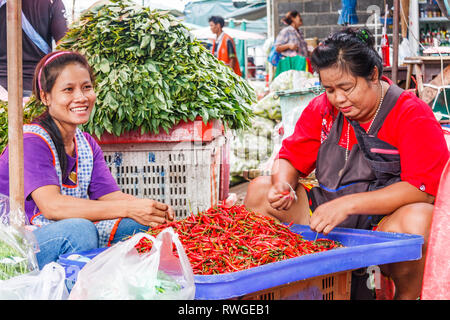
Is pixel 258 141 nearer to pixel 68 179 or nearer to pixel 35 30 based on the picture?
pixel 35 30

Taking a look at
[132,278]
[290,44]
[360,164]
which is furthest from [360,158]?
[290,44]

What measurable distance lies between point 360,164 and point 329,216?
45 centimetres

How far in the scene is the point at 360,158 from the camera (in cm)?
247

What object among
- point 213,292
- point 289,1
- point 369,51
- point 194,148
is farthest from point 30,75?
point 289,1

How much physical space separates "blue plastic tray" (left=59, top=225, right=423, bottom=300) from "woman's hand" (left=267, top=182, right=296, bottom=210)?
0.46m

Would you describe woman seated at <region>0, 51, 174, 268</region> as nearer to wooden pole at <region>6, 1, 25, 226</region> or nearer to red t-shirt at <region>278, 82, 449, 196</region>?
wooden pole at <region>6, 1, 25, 226</region>

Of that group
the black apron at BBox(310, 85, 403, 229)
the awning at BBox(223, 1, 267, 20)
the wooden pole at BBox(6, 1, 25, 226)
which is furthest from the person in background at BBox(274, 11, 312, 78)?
the awning at BBox(223, 1, 267, 20)

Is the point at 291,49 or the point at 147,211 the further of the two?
the point at 291,49

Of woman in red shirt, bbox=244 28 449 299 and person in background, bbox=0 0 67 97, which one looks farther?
person in background, bbox=0 0 67 97

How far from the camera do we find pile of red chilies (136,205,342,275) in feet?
6.23

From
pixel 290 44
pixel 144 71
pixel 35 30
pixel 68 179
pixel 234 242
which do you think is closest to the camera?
pixel 234 242

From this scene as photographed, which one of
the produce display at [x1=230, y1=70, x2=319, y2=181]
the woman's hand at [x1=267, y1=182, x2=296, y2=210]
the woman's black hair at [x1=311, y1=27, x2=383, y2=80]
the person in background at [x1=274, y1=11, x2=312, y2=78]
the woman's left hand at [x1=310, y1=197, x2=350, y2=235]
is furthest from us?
the person in background at [x1=274, y1=11, x2=312, y2=78]

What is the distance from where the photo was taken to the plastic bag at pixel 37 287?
1652 mm

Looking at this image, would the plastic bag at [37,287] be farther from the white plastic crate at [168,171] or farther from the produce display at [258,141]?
the produce display at [258,141]
